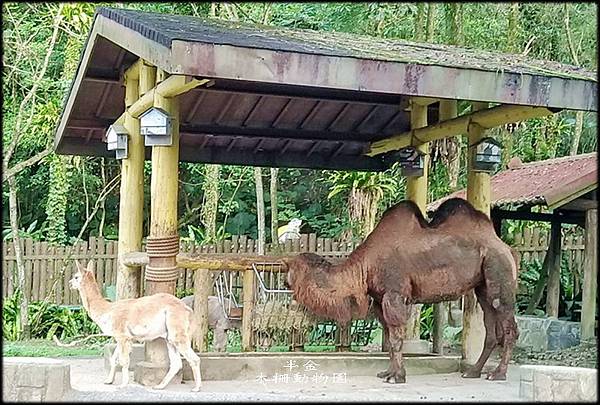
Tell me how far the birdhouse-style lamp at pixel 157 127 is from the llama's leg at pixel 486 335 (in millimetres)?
3116

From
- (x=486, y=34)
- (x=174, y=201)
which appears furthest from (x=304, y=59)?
(x=486, y=34)

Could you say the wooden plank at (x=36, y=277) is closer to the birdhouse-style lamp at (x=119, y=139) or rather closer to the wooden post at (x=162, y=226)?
the birdhouse-style lamp at (x=119, y=139)

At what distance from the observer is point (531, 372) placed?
5984 mm

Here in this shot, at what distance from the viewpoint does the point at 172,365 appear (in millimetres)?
6477

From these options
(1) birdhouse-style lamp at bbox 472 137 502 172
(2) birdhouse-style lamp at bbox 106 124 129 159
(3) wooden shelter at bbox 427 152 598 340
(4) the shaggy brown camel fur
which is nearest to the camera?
(4) the shaggy brown camel fur

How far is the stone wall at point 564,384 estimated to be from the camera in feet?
18.5

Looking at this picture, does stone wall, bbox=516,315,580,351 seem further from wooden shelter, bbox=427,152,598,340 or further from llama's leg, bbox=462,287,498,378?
llama's leg, bbox=462,287,498,378

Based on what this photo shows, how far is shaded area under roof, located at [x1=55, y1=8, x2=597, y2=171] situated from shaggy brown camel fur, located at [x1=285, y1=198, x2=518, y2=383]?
1.47 meters

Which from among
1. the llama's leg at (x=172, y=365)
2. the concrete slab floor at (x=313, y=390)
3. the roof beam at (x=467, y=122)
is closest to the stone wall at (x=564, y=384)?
the concrete slab floor at (x=313, y=390)

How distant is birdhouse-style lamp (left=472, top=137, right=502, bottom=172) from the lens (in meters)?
8.07

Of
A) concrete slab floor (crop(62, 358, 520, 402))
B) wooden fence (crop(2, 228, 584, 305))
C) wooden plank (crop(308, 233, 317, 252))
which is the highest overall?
wooden plank (crop(308, 233, 317, 252))

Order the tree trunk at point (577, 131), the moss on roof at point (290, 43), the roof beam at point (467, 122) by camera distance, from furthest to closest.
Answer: the tree trunk at point (577, 131) → the roof beam at point (467, 122) → the moss on roof at point (290, 43)

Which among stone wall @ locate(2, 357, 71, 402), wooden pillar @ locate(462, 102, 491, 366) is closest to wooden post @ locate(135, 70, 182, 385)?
stone wall @ locate(2, 357, 71, 402)

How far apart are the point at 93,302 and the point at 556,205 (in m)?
5.35
